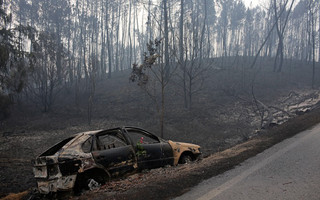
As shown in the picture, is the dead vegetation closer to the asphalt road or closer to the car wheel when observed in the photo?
the car wheel

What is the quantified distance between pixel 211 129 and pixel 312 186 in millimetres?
13530

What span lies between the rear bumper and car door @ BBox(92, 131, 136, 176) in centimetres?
68

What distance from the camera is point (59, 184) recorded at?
545cm

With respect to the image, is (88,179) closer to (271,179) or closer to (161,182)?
(161,182)

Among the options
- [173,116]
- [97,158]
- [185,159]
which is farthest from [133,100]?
[97,158]

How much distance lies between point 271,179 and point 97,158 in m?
3.54

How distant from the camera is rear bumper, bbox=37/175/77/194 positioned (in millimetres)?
5453

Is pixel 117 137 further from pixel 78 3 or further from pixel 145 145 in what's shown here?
pixel 78 3

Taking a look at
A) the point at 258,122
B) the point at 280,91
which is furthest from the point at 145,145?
the point at 280,91

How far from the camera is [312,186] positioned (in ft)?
15.2

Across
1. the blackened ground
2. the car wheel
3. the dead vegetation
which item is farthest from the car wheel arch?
the car wheel

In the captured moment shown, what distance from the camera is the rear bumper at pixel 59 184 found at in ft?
17.9

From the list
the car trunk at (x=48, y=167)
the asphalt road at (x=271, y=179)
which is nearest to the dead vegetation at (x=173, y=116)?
the asphalt road at (x=271, y=179)

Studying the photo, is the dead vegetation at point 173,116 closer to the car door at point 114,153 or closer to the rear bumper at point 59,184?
the car door at point 114,153
